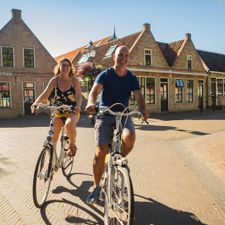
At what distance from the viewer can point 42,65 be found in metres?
24.3

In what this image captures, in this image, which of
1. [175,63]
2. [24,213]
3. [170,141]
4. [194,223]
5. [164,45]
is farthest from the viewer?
[164,45]

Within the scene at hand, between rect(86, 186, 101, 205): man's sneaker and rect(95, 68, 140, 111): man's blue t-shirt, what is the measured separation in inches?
41.1

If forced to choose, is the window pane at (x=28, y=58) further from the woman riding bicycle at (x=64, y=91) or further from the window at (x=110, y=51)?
the woman riding bicycle at (x=64, y=91)

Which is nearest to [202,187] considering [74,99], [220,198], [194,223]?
[220,198]

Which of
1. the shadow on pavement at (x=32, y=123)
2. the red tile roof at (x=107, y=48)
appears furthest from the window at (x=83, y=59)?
the shadow on pavement at (x=32, y=123)

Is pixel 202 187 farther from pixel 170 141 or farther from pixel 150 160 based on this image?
pixel 170 141

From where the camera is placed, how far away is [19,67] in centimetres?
2311

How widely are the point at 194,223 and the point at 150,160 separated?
3345mm

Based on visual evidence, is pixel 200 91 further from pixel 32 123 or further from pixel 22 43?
pixel 32 123

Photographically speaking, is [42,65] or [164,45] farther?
[164,45]

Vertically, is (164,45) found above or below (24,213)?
above

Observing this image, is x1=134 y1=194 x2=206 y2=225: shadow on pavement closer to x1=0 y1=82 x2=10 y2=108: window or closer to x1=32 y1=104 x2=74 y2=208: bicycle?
x1=32 y1=104 x2=74 y2=208: bicycle

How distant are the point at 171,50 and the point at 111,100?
26.4 meters

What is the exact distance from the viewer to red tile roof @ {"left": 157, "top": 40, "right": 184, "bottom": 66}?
27719 millimetres
